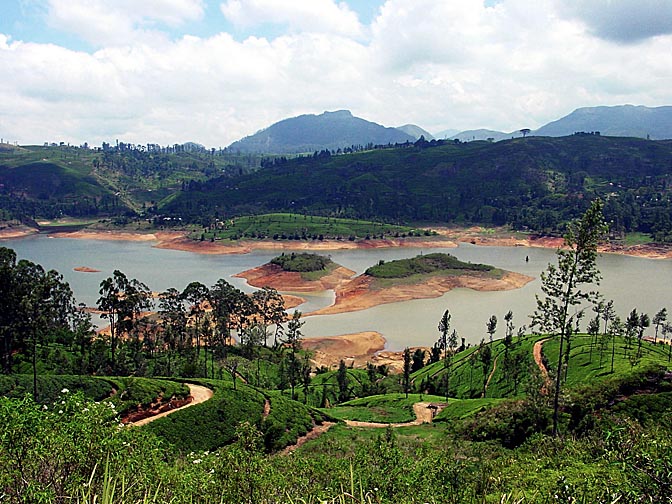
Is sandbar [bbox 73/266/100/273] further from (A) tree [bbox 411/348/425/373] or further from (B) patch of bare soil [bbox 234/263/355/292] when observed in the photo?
(A) tree [bbox 411/348/425/373]

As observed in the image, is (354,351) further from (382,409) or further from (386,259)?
(386,259)

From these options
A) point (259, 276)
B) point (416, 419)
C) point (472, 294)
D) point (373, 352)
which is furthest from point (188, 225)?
point (416, 419)

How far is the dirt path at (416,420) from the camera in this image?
34.3 m

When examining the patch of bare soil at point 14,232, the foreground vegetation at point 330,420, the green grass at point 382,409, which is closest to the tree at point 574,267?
the foreground vegetation at point 330,420

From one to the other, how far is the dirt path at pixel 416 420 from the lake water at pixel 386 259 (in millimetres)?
30740

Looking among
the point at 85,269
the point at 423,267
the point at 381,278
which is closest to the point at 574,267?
the point at 381,278

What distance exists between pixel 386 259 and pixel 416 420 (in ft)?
322

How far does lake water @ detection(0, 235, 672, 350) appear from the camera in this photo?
7712 cm

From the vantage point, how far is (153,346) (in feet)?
180

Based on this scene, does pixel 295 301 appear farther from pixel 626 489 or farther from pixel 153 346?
pixel 626 489

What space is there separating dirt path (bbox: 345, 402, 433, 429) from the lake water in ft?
101

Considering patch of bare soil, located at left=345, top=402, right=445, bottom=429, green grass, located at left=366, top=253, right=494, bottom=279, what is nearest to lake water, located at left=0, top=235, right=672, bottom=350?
green grass, located at left=366, top=253, right=494, bottom=279

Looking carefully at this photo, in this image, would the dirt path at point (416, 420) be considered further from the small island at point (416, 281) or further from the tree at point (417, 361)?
the small island at point (416, 281)

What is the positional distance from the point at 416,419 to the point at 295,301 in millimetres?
59202
